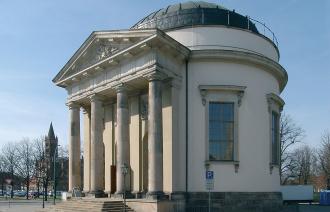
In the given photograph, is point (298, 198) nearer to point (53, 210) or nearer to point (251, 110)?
point (251, 110)

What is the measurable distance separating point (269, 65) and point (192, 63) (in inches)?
224

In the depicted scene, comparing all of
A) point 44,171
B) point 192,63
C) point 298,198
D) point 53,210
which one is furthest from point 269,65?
point 44,171

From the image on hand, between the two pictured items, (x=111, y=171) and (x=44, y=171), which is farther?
(x=44, y=171)

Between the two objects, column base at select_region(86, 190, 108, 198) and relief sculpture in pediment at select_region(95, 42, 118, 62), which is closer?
relief sculpture in pediment at select_region(95, 42, 118, 62)

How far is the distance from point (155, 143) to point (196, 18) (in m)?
10.7

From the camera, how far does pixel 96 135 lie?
30734mm

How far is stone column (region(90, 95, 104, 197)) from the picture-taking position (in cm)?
3047

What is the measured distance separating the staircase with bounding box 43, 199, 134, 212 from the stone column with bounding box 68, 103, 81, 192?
12.1 feet

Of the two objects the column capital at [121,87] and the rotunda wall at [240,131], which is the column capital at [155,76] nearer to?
the column capital at [121,87]

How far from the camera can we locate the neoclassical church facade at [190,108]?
2632 cm

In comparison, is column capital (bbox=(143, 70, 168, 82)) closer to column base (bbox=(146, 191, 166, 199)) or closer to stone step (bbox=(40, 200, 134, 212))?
column base (bbox=(146, 191, 166, 199))

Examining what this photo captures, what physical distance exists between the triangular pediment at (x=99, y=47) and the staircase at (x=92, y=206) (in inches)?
370

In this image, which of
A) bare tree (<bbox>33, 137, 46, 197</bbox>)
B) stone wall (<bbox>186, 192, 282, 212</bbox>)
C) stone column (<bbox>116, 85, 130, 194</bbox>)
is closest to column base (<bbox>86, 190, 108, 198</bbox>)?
stone column (<bbox>116, 85, 130, 194</bbox>)

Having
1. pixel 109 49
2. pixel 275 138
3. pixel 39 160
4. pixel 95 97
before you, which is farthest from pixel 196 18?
pixel 39 160
